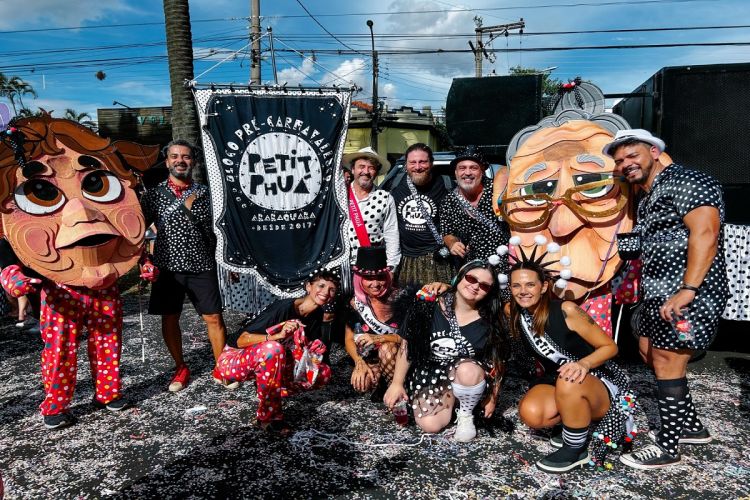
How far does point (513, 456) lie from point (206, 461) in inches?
63.9

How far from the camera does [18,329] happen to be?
539cm

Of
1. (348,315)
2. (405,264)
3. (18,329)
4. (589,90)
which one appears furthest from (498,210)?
(18,329)

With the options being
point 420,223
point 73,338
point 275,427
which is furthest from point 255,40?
point 275,427

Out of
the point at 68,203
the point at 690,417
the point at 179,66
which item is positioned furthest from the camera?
the point at 179,66

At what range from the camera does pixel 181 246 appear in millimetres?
3582

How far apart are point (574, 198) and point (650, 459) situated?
1478mm

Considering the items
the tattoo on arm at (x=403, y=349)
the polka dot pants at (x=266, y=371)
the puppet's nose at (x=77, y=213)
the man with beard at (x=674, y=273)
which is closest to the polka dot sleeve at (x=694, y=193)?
the man with beard at (x=674, y=273)

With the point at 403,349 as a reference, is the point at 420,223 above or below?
above

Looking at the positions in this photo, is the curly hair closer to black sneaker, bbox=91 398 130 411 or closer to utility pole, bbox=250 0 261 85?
black sneaker, bbox=91 398 130 411

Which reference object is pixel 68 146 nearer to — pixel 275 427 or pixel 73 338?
pixel 73 338

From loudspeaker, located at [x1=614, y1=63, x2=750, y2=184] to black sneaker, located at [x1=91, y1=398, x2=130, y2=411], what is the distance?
4738 millimetres

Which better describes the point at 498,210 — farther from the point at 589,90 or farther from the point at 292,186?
the point at 589,90

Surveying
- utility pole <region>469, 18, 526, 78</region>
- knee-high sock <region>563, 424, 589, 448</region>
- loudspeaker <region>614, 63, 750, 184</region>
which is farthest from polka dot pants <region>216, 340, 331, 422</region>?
utility pole <region>469, 18, 526, 78</region>

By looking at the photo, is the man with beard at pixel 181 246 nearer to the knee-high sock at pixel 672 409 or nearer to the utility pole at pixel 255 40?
the knee-high sock at pixel 672 409
